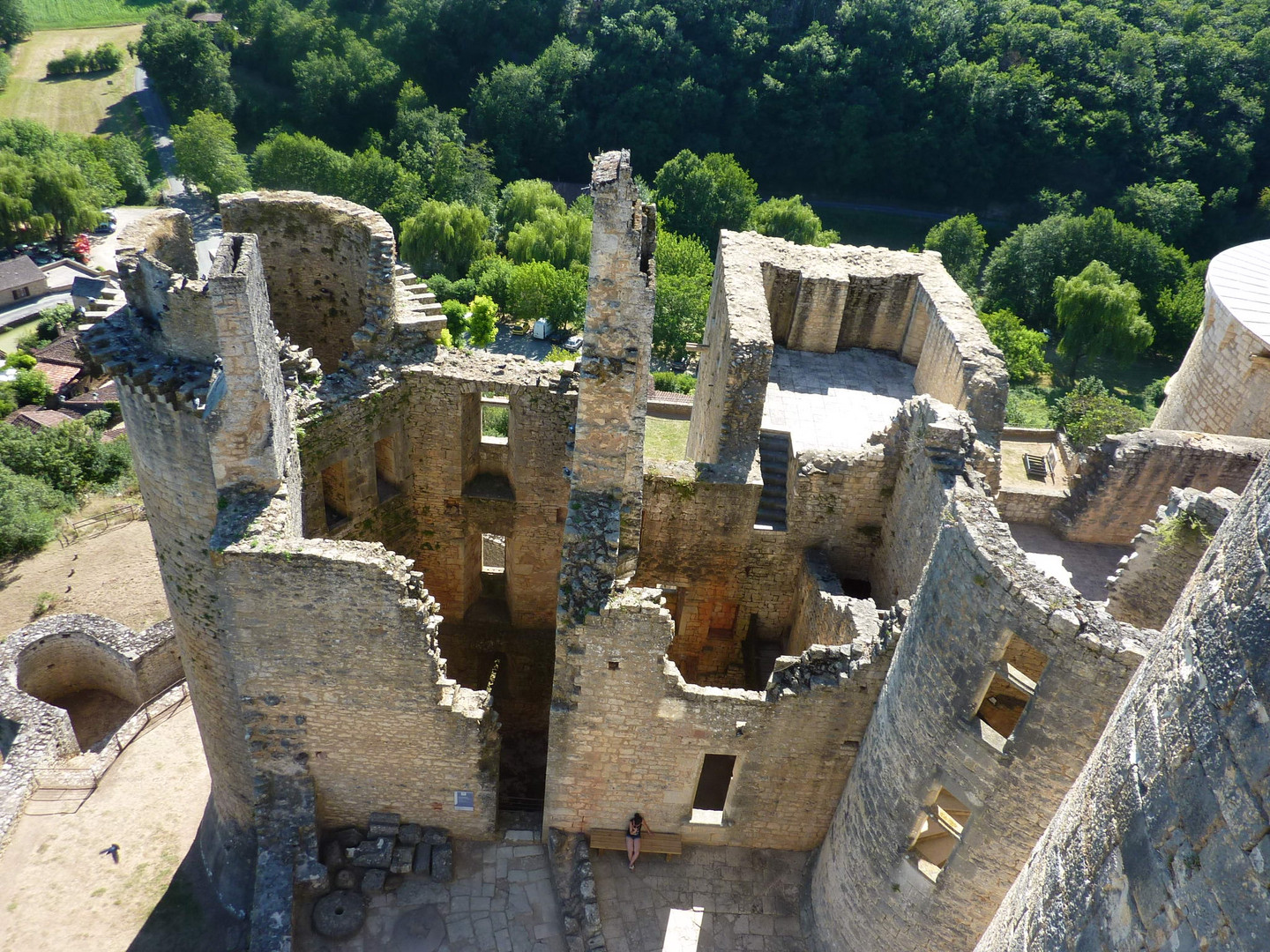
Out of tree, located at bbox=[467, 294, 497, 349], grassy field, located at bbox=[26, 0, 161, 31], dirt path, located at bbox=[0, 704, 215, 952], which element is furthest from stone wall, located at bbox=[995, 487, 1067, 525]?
grassy field, located at bbox=[26, 0, 161, 31]

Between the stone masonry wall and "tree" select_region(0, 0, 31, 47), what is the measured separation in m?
84.6

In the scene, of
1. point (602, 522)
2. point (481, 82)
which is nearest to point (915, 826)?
point (602, 522)

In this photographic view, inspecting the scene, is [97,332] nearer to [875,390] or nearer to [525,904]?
[525,904]

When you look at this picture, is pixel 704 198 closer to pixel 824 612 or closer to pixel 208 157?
pixel 208 157

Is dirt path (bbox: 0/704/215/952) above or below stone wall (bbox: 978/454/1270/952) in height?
below

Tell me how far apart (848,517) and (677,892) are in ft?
19.6

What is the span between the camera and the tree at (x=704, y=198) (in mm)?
51031

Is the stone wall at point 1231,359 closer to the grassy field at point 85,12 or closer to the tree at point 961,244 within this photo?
the tree at point 961,244

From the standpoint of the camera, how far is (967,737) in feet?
29.8

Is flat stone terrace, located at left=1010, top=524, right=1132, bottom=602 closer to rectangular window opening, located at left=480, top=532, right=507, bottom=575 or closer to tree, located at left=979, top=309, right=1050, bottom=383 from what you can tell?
rectangular window opening, located at left=480, top=532, right=507, bottom=575

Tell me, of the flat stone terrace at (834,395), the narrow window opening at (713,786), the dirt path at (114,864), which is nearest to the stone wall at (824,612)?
the narrow window opening at (713,786)

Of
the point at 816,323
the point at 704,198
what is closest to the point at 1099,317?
the point at 704,198

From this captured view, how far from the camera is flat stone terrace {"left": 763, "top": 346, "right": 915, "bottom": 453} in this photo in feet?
54.8

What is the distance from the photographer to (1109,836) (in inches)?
158
